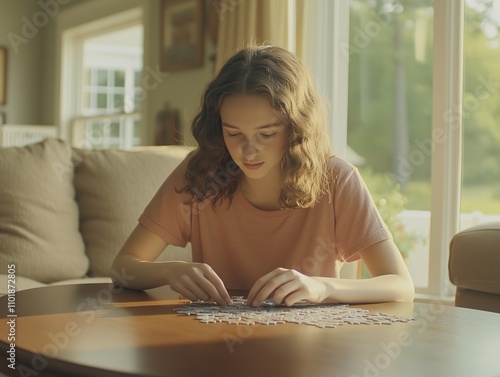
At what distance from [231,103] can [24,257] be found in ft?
3.99

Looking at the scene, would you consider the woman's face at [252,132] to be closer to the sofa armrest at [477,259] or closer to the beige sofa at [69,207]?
the sofa armrest at [477,259]

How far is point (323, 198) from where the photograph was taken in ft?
5.77

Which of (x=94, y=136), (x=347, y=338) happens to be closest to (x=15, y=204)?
(x=347, y=338)

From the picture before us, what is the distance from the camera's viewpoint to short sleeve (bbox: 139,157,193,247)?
1.79m

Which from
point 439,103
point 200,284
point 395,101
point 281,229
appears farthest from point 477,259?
point 395,101

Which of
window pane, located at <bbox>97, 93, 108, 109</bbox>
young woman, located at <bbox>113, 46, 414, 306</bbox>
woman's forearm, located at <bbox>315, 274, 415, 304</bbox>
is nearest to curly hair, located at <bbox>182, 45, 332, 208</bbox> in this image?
young woman, located at <bbox>113, 46, 414, 306</bbox>

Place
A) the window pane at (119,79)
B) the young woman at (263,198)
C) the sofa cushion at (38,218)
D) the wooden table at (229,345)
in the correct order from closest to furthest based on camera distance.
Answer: the wooden table at (229,345) → the young woman at (263,198) → the sofa cushion at (38,218) → the window pane at (119,79)

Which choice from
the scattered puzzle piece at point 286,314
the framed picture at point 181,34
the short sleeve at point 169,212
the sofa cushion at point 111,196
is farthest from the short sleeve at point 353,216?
the framed picture at point 181,34

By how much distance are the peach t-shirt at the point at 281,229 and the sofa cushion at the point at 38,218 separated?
87cm

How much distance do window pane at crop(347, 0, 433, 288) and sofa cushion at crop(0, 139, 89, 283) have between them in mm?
2547

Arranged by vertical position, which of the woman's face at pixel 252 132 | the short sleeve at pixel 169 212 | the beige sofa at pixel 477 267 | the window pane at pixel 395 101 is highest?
the window pane at pixel 395 101

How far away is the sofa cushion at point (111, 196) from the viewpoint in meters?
2.64

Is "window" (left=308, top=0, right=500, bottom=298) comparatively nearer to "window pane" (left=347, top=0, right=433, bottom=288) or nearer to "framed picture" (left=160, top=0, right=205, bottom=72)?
"window pane" (left=347, top=0, right=433, bottom=288)

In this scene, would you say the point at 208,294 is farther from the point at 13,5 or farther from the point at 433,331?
the point at 13,5
